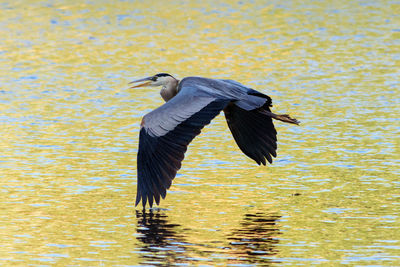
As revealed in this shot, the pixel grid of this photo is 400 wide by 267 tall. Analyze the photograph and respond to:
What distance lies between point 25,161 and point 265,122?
362cm

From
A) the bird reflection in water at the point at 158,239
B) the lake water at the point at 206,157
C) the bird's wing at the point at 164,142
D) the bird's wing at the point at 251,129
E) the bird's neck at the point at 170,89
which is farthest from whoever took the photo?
the bird's neck at the point at 170,89

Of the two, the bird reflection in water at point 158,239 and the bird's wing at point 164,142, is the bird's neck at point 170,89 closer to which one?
the bird's wing at point 164,142

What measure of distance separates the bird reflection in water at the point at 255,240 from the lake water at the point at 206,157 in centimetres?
2

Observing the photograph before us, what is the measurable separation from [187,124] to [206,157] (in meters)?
3.39

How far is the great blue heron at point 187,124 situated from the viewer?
32.3 feet

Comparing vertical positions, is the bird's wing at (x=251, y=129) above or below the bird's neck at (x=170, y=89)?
below

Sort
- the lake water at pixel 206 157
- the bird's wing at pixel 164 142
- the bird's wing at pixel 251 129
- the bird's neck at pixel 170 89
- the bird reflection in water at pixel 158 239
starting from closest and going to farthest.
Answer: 1. the bird reflection in water at pixel 158 239
2. the lake water at pixel 206 157
3. the bird's wing at pixel 164 142
4. the bird's wing at pixel 251 129
5. the bird's neck at pixel 170 89

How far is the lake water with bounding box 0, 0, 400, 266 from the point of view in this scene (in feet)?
30.1

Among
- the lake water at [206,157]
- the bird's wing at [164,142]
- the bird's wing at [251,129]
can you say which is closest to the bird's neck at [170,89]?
the bird's wing at [251,129]

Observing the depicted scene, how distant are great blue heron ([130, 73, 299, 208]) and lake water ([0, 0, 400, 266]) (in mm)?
450

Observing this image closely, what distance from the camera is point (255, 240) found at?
9.30m

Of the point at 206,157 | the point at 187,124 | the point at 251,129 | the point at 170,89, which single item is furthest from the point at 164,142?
the point at 206,157

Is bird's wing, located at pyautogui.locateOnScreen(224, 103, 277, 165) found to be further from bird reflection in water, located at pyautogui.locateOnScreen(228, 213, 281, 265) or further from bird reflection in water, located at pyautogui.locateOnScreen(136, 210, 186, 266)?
bird reflection in water, located at pyautogui.locateOnScreen(136, 210, 186, 266)

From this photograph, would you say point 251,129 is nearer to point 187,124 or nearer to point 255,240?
point 187,124
